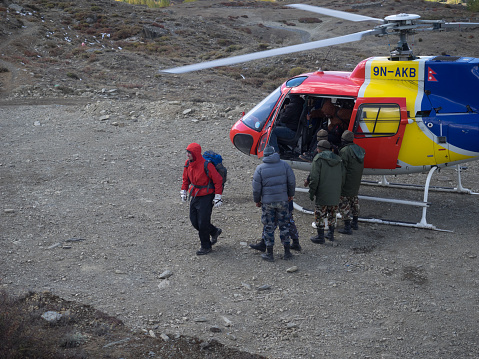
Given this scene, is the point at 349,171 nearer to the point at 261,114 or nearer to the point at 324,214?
the point at 324,214

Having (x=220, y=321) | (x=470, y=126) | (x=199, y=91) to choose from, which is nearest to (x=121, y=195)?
(x=220, y=321)

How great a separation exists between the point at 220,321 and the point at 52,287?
2429 millimetres

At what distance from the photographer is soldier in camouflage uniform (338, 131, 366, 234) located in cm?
767

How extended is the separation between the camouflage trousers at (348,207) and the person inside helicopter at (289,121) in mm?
1626

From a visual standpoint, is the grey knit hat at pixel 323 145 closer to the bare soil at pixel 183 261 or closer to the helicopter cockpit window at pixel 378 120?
the helicopter cockpit window at pixel 378 120

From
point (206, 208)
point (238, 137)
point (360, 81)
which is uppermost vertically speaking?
point (360, 81)

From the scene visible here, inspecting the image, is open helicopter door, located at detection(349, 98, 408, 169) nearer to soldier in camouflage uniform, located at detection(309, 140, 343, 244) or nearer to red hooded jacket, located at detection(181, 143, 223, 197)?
soldier in camouflage uniform, located at detection(309, 140, 343, 244)

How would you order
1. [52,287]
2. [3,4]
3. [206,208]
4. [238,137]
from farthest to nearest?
[3,4] → [238,137] → [206,208] → [52,287]

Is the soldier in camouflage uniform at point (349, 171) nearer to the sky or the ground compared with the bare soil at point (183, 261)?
nearer to the sky

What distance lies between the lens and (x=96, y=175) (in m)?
11.0

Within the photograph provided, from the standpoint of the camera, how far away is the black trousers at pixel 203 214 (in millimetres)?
7191

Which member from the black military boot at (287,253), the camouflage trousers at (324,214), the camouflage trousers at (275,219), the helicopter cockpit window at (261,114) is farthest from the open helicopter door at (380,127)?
the black military boot at (287,253)

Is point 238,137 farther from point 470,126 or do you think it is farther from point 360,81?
point 470,126

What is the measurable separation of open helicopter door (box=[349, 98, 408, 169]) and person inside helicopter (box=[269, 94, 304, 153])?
1189 mm
